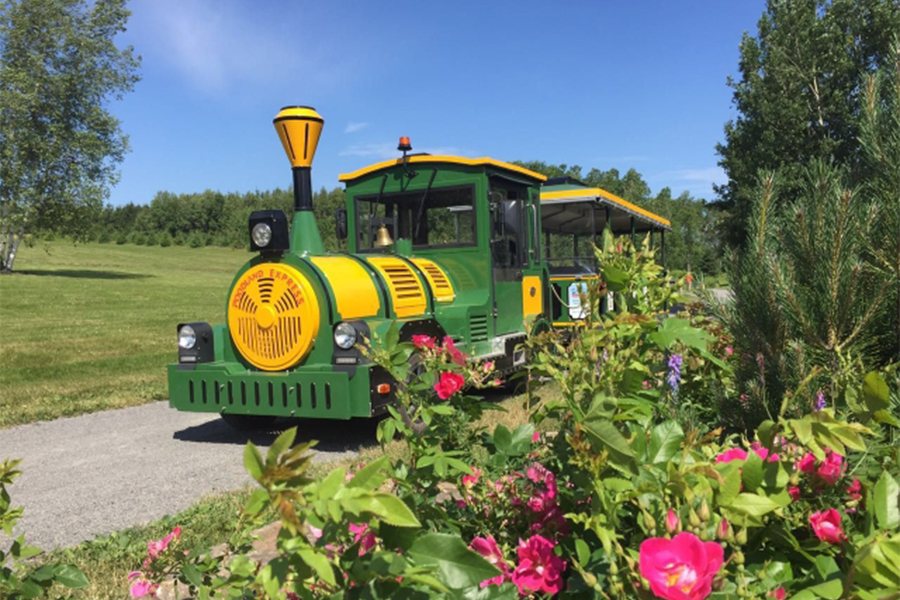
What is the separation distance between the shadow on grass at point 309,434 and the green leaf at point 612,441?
4.40 metres

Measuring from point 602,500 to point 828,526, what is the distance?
17.1 inches

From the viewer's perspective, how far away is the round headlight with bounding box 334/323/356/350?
512cm

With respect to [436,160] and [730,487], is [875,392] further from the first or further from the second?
[436,160]

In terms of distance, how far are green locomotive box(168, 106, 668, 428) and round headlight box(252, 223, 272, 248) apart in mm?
10

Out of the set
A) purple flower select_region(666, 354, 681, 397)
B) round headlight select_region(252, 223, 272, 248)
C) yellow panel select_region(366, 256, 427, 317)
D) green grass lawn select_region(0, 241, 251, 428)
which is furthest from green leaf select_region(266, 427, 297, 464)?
green grass lawn select_region(0, 241, 251, 428)

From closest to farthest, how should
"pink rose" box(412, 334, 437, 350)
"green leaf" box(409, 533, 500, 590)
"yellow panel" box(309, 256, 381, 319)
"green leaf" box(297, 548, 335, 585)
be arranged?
"green leaf" box(297, 548, 335, 585)
"green leaf" box(409, 533, 500, 590)
"pink rose" box(412, 334, 437, 350)
"yellow panel" box(309, 256, 381, 319)

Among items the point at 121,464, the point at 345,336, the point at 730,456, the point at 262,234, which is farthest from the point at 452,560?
the point at 121,464

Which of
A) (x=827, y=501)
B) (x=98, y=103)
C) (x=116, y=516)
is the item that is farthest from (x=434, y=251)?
(x=98, y=103)

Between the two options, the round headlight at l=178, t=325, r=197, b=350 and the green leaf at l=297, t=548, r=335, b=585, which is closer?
the green leaf at l=297, t=548, r=335, b=585

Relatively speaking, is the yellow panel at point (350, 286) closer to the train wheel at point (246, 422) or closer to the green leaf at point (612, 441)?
the train wheel at point (246, 422)

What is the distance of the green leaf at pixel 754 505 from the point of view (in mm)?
1020

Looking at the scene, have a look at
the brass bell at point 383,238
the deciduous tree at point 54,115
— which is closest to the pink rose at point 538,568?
the brass bell at point 383,238

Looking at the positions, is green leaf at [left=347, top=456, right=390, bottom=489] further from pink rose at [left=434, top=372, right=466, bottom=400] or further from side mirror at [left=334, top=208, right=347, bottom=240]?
side mirror at [left=334, top=208, right=347, bottom=240]

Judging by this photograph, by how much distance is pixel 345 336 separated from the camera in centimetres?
512
